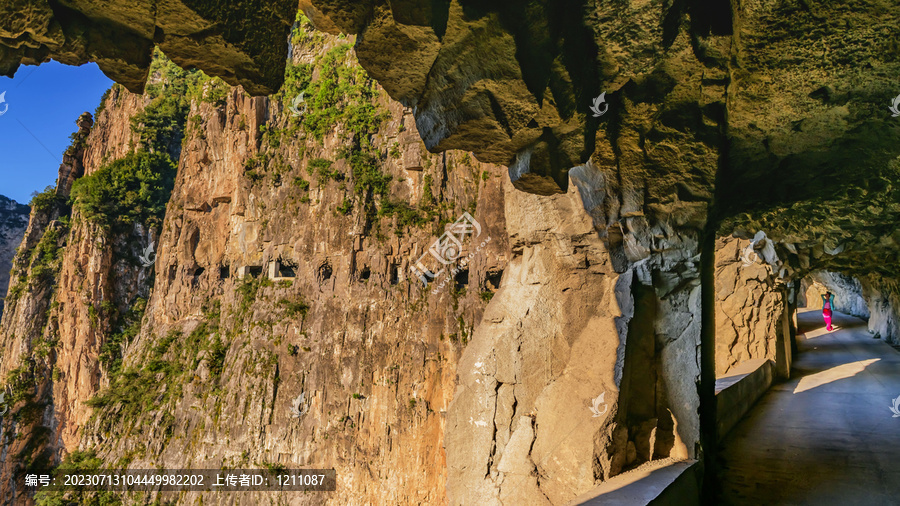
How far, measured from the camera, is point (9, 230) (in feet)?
148

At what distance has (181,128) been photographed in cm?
3316

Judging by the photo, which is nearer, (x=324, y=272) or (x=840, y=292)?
(x=840, y=292)

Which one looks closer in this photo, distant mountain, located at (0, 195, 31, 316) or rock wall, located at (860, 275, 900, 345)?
rock wall, located at (860, 275, 900, 345)

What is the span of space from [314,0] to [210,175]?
2885cm

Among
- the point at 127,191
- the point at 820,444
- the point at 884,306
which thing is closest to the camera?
the point at 820,444

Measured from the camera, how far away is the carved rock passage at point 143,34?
1926mm

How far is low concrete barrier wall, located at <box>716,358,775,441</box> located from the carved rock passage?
5.89m

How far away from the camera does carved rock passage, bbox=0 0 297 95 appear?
6.32 ft

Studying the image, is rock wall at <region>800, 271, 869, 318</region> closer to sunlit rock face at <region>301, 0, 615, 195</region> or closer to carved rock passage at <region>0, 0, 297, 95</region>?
sunlit rock face at <region>301, 0, 615, 195</region>

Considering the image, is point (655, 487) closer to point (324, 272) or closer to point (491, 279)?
point (491, 279)

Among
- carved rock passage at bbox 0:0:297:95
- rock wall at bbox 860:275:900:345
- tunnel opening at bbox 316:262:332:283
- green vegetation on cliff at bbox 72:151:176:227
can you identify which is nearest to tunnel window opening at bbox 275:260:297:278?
tunnel opening at bbox 316:262:332:283

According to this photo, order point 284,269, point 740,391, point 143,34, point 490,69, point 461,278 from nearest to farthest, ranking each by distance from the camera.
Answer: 1. point 143,34
2. point 490,69
3. point 740,391
4. point 461,278
5. point 284,269

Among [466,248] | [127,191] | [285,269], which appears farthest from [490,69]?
[127,191]

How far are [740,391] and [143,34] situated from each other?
25.5 feet
